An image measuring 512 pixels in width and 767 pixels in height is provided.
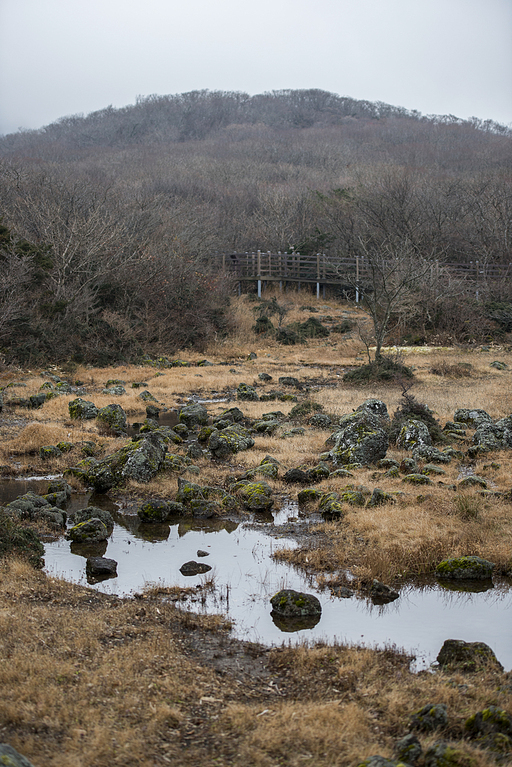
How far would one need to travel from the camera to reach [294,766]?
4.15 metres

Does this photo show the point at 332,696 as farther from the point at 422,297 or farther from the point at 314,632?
the point at 422,297

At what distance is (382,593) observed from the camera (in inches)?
279

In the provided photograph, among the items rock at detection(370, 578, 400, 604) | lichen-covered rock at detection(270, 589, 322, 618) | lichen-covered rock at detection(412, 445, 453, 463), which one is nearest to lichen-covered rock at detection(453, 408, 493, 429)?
lichen-covered rock at detection(412, 445, 453, 463)

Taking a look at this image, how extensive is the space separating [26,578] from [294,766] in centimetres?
404

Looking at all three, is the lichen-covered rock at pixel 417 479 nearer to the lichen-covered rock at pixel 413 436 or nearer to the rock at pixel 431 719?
the lichen-covered rock at pixel 413 436

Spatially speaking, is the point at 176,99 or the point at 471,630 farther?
the point at 176,99

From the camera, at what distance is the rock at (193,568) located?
7.76 m

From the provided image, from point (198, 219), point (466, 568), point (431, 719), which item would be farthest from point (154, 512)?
point (198, 219)

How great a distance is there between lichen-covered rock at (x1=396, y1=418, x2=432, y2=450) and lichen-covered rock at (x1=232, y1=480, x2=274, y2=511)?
141 inches

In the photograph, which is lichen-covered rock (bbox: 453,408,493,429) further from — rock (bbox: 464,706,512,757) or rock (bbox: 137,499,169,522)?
rock (bbox: 464,706,512,757)

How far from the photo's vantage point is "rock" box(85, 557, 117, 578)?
7.64 m

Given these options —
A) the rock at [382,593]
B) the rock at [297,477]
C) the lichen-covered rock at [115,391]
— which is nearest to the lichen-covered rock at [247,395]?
the lichen-covered rock at [115,391]

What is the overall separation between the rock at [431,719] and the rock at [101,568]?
4154 millimetres

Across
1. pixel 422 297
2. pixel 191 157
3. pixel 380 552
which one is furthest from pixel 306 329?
pixel 191 157
